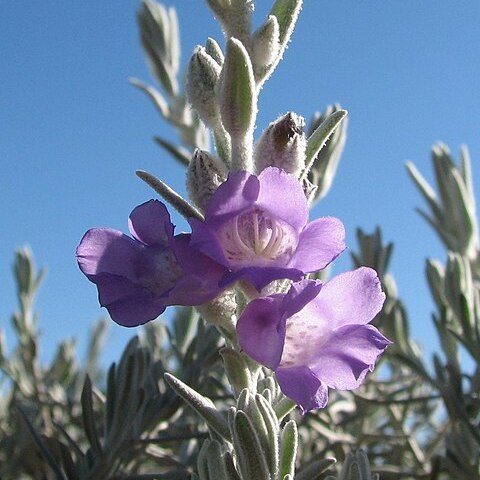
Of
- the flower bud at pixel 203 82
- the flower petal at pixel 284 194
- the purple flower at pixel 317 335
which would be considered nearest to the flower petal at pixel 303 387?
the purple flower at pixel 317 335

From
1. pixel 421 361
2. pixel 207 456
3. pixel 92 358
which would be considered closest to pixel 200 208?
pixel 207 456

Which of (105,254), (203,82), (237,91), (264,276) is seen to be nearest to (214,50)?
(203,82)

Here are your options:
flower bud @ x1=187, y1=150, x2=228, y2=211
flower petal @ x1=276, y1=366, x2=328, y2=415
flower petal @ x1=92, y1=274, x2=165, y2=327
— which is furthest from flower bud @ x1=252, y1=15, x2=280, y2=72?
flower petal @ x1=276, y1=366, x2=328, y2=415

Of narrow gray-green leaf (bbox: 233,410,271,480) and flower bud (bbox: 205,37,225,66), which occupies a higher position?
flower bud (bbox: 205,37,225,66)

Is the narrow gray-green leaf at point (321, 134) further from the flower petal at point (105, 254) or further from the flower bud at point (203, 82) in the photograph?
the flower petal at point (105, 254)

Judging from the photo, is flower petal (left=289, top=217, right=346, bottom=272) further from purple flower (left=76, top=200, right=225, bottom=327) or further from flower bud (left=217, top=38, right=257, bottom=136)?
flower bud (left=217, top=38, right=257, bottom=136)

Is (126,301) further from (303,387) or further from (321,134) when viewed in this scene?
(321,134)
